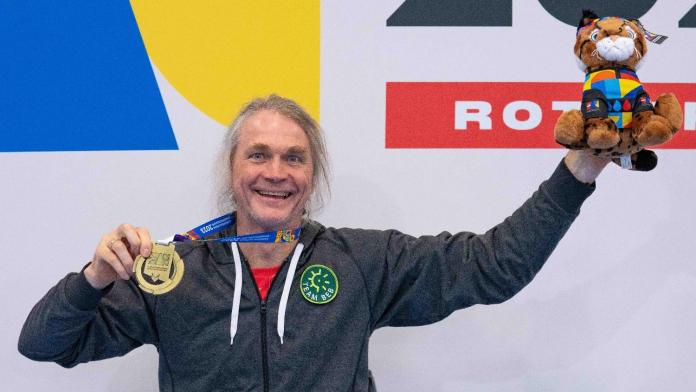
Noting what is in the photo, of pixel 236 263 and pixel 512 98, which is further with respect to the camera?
pixel 512 98

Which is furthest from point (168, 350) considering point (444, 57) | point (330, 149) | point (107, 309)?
point (444, 57)

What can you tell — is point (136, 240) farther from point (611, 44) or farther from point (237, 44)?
point (611, 44)

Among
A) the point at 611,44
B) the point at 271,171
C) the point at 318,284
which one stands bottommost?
the point at 318,284

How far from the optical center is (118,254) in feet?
4.02

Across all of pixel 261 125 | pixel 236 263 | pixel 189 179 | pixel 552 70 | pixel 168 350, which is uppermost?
pixel 552 70

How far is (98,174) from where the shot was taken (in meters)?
1.68

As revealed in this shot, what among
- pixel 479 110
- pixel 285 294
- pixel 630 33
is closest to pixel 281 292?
pixel 285 294

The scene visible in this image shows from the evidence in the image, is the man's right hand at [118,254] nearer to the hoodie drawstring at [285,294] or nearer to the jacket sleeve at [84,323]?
the jacket sleeve at [84,323]

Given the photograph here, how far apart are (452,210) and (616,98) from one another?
1.95 ft

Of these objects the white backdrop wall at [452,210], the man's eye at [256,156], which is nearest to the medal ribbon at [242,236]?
the man's eye at [256,156]

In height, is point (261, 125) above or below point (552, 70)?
below

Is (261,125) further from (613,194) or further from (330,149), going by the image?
(613,194)

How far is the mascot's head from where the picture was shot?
115cm

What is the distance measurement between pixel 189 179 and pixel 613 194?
3.04ft
